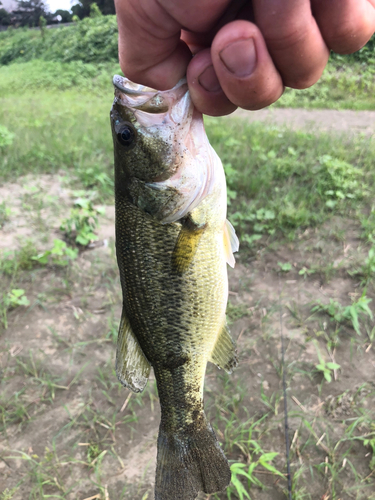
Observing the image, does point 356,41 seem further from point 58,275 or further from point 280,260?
point 58,275

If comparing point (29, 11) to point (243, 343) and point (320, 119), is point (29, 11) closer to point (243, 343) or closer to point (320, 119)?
point (320, 119)

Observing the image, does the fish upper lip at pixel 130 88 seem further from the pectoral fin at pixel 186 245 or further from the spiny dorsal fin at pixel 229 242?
the spiny dorsal fin at pixel 229 242

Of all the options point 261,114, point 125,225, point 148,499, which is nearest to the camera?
point 125,225

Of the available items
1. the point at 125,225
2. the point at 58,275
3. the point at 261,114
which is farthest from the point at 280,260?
the point at 261,114

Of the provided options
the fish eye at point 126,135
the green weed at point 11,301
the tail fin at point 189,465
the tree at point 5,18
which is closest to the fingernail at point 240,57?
the fish eye at point 126,135

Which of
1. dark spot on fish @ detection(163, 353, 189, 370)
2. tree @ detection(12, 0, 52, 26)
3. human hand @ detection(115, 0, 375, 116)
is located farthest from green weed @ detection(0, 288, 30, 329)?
tree @ detection(12, 0, 52, 26)

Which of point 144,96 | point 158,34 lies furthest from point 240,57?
point 144,96
